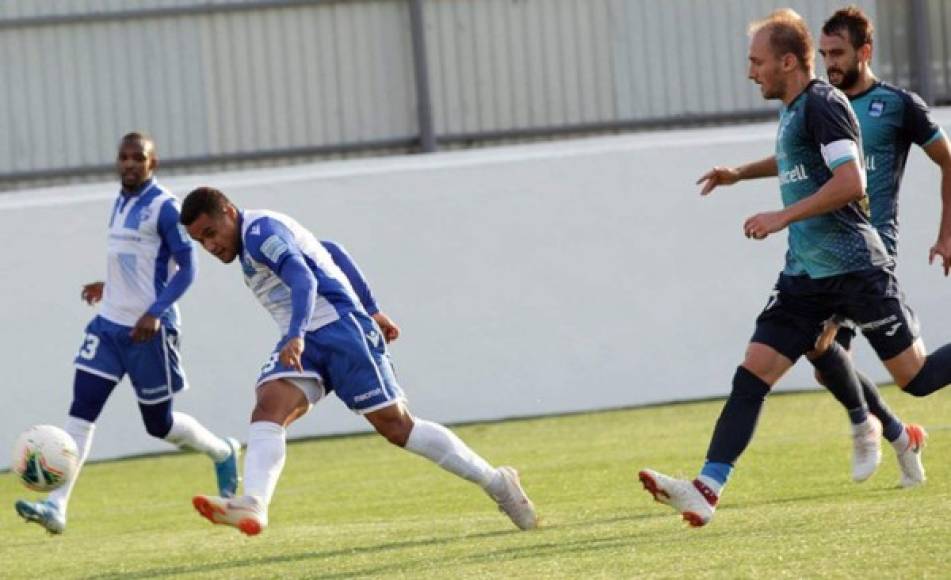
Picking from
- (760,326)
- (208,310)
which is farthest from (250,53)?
(760,326)

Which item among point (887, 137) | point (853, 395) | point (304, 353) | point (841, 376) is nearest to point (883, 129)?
point (887, 137)

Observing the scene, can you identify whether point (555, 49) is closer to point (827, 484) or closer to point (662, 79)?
point (662, 79)

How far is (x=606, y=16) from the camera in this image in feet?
52.3

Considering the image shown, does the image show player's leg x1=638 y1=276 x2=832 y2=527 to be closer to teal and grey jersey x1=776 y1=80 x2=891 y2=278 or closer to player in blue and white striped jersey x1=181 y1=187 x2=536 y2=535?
teal and grey jersey x1=776 y1=80 x2=891 y2=278

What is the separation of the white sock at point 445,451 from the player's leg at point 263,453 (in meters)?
0.42

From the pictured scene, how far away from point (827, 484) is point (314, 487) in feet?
11.1

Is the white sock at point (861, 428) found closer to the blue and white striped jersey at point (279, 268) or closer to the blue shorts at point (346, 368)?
the blue shorts at point (346, 368)

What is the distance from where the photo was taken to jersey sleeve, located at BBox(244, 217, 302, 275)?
7578 mm

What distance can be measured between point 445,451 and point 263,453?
76 centimetres

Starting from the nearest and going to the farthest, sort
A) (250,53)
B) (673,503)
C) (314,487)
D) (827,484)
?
(673,503) < (827,484) < (314,487) < (250,53)

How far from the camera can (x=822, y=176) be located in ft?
24.2

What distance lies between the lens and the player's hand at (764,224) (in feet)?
22.6

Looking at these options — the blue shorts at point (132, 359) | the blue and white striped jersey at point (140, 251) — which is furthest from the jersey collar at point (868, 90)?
the blue shorts at point (132, 359)

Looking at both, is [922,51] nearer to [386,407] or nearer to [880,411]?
[880,411]
